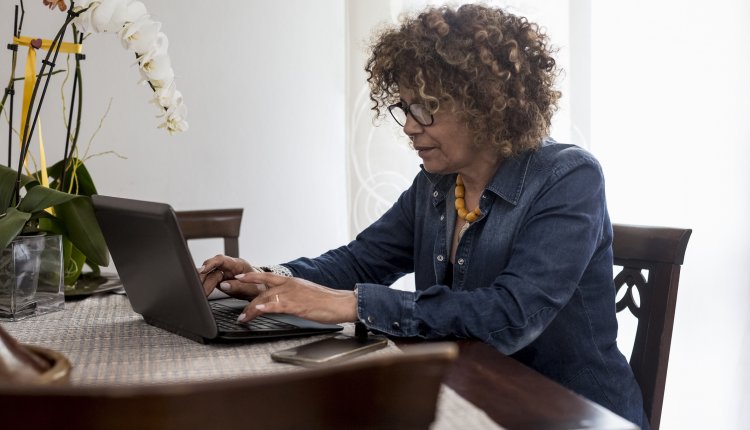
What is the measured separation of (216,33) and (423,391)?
7.08 feet

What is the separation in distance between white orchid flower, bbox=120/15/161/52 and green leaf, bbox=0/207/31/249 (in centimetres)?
30

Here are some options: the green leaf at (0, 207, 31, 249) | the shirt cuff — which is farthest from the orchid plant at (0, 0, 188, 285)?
the shirt cuff

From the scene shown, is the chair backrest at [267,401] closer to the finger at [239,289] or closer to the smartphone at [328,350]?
the smartphone at [328,350]

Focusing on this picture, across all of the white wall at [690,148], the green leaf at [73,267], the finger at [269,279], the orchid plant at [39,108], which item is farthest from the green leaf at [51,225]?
the white wall at [690,148]

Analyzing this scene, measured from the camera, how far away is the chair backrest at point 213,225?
A: 2.08 meters

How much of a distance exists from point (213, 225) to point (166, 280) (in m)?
0.93

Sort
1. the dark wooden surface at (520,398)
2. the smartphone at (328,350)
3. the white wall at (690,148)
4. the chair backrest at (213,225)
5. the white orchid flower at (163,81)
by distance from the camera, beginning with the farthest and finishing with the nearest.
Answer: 1. the white wall at (690,148)
2. the chair backrest at (213,225)
3. the white orchid flower at (163,81)
4. the smartphone at (328,350)
5. the dark wooden surface at (520,398)

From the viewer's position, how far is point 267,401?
48 centimetres

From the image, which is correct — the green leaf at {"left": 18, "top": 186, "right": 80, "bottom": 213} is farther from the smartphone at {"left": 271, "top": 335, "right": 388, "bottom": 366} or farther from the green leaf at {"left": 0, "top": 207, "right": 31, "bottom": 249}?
the smartphone at {"left": 271, "top": 335, "right": 388, "bottom": 366}

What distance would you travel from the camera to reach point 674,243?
1.34 meters

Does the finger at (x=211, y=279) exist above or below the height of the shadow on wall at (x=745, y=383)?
above

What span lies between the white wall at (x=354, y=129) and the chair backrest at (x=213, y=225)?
17.9 inches

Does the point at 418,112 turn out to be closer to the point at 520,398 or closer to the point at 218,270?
the point at 218,270

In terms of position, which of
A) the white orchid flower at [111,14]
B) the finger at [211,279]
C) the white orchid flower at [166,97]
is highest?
the white orchid flower at [111,14]
